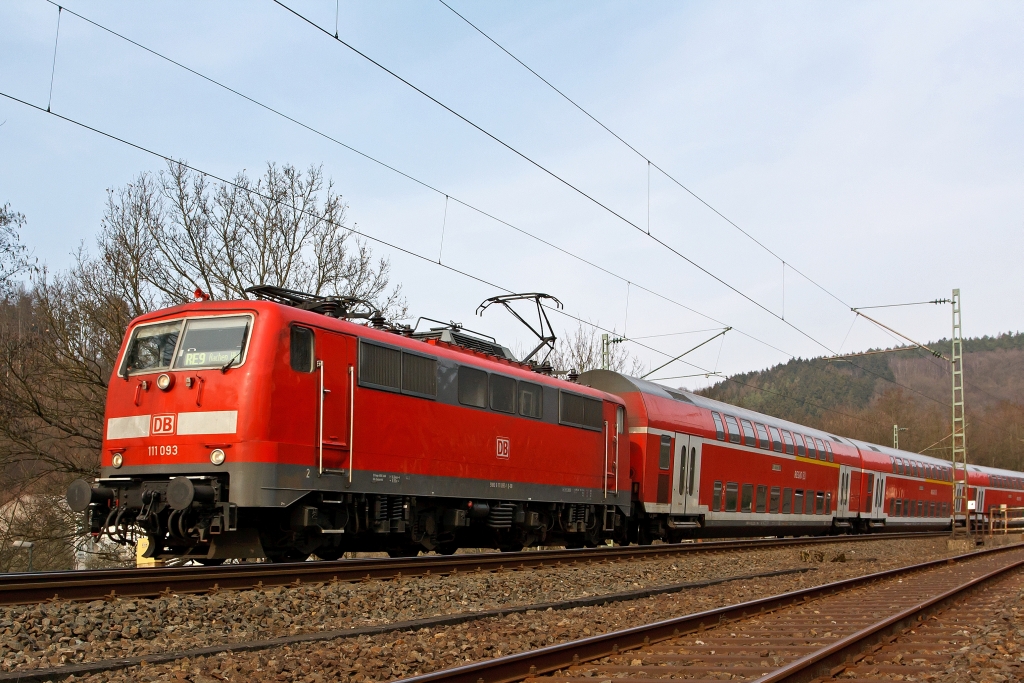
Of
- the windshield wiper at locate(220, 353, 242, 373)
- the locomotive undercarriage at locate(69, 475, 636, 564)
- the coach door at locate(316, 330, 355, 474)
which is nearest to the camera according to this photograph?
the locomotive undercarriage at locate(69, 475, 636, 564)

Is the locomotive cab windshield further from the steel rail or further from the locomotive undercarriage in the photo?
the steel rail

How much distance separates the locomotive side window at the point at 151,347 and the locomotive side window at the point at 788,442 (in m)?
20.9

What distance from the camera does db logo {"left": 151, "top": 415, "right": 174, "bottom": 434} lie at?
11539 mm

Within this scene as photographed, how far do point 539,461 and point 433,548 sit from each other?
2709 mm

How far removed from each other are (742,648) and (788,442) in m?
21.4

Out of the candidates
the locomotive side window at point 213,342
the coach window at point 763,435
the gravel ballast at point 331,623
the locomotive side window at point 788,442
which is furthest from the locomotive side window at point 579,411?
the locomotive side window at point 788,442

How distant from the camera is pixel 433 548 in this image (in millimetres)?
15406

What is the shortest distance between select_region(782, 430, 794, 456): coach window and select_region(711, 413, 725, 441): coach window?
466 centimetres

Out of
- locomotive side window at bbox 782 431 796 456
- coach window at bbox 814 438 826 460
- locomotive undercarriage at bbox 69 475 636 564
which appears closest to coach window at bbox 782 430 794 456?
locomotive side window at bbox 782 431 796 456

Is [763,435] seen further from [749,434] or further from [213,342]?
[213,342]

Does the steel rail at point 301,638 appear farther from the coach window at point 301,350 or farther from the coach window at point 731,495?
the coach window at point 731,495

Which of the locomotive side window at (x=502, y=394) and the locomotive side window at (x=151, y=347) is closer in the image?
the locomotive side window at (x=151, y=347)

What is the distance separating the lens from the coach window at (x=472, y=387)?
14976mm

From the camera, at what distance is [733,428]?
25359mm
